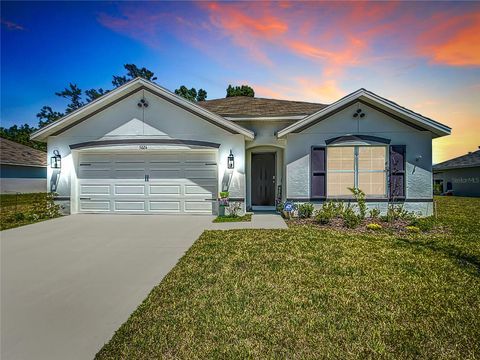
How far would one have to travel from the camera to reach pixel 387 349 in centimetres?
240

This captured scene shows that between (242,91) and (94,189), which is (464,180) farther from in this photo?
(94,189)

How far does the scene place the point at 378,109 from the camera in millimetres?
8922

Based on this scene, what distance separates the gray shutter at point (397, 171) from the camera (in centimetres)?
891

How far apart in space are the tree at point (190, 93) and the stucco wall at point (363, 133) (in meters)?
22.9

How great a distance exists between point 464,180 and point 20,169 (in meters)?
38.0

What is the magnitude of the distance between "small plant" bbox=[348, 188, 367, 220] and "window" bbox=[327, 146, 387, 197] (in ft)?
0.75

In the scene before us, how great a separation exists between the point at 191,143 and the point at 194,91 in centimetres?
2280

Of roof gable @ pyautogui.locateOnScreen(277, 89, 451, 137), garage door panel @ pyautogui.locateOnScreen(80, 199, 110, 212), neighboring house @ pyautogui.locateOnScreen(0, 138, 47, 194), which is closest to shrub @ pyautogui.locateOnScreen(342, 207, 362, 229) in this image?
roof gable @ pyautogui.locateOnScreen(277, 89, 451, 137)

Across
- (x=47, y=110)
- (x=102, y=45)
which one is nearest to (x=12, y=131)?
(x=47, y=110)

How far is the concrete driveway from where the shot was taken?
105 inches

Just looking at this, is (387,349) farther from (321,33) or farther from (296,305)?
(321,33)

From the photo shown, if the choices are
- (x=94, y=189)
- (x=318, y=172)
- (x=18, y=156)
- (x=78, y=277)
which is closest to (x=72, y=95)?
(x=18, y=156)

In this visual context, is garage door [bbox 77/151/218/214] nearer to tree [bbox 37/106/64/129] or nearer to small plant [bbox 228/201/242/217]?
small plant [bbox 228/201/242/217]

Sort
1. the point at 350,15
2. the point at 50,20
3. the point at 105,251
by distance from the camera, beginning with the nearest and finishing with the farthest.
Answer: the point at 105,251
the point at 350,15
the point at 50,20
